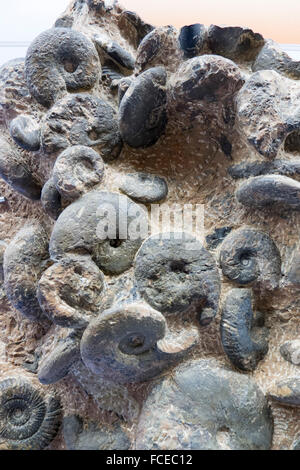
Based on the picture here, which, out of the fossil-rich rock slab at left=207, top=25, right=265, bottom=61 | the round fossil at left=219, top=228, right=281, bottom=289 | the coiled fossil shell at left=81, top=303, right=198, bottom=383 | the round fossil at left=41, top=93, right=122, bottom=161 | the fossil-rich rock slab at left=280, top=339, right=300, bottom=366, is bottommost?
the fossil-rich rock slab at left=280, top=339, right=300, bottom=366

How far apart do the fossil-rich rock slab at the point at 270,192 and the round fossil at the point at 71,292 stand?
0.93 ft

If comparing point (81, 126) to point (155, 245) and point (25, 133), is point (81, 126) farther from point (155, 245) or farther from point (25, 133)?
point (155, 245)

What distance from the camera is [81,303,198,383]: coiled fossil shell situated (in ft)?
2.38

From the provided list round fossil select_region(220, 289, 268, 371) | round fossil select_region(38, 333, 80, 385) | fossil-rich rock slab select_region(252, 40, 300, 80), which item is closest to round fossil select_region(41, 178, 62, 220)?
round fossil select_region(38, 333, 80, 385)

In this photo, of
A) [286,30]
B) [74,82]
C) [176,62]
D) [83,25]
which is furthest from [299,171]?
[286,30]

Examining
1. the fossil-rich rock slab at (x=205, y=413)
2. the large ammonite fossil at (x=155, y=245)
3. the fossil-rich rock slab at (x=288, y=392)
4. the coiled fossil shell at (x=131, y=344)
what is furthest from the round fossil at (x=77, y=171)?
the fossil-rich rock slab at (x=288, y=392)

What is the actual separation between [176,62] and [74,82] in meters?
0.20

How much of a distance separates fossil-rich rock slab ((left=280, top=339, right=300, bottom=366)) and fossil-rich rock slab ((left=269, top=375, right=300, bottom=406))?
0.10 ft

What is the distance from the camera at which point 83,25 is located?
104 centimetres

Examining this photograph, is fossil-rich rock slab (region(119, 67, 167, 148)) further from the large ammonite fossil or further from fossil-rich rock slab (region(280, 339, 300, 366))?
fossil-rich rock slab (region(280, 339, 300, 366))

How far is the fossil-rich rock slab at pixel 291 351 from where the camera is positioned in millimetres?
786

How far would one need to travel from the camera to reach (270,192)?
0.79 metres

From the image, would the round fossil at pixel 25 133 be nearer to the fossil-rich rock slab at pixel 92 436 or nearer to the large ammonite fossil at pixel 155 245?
the large ammonite fossil at pixel 155 245
